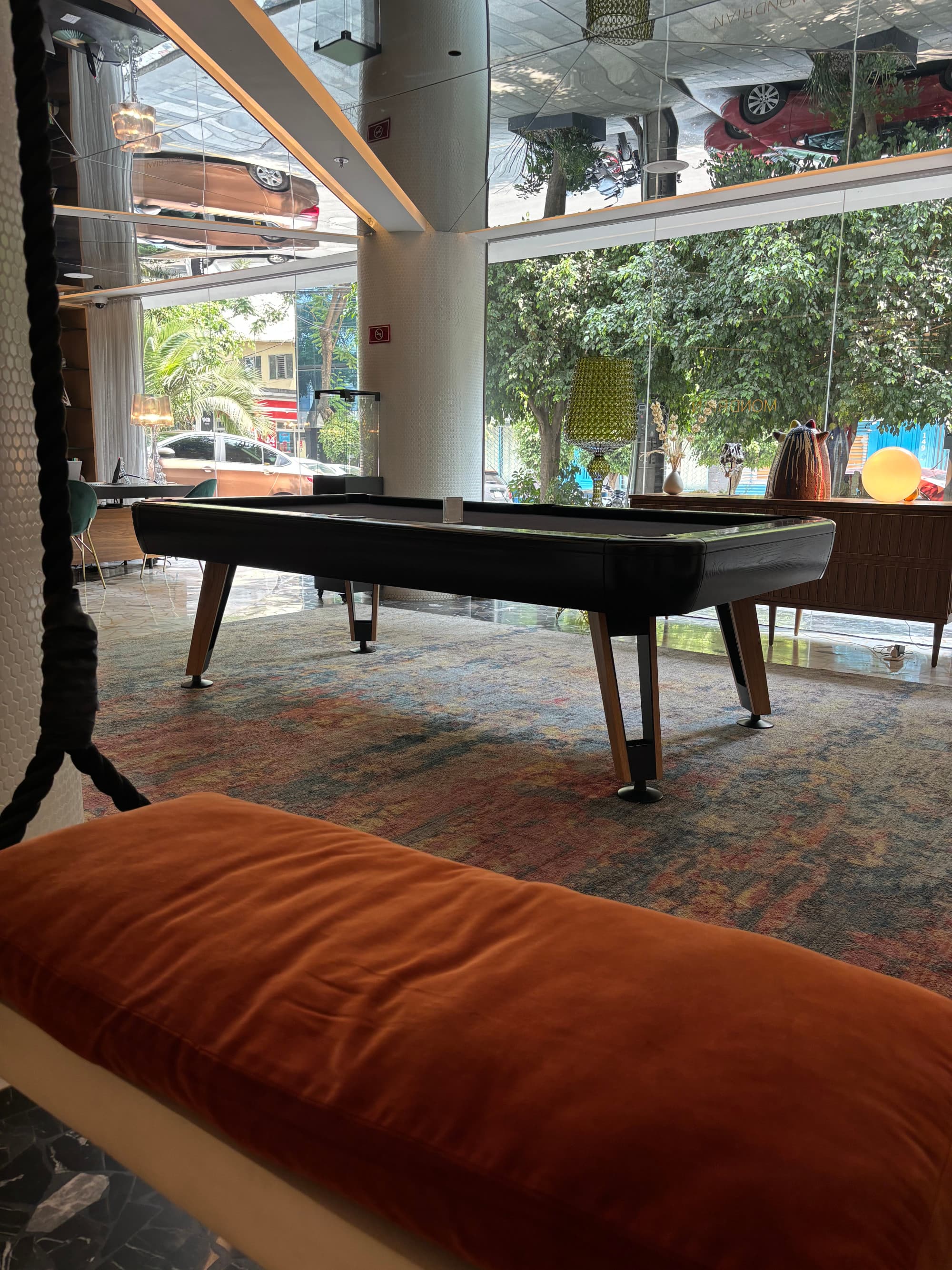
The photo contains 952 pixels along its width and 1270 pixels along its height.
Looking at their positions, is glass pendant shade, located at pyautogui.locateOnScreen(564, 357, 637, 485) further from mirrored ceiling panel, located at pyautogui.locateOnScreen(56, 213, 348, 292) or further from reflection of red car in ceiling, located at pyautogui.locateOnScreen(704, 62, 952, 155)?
mirrored ceiling panel, located at pyautogui.locateOnScreen(56, 213, 348, 292)

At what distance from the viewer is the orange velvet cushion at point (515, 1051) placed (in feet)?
1.88

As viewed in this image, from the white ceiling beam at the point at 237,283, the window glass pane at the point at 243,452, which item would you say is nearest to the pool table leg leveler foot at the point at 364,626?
the white ceiling beam at the point at 237,283

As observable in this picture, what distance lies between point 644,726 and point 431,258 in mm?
5060

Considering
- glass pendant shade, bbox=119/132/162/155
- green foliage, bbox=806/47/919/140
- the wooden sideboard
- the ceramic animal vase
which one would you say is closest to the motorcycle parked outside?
green foliage, bbox=806/47/919/140

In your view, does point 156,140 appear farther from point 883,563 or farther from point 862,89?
point 883,563

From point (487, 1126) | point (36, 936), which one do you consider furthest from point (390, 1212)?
point (36, 936)

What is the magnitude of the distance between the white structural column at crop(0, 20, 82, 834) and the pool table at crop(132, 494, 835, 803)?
139cm

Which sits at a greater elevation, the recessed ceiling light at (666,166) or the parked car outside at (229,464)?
the recessed ceiling light at (666,166)

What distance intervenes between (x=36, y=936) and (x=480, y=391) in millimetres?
6558

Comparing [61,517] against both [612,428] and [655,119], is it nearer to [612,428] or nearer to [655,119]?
[612,428]

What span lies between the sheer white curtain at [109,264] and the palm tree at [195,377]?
588 mm

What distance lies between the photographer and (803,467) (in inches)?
203

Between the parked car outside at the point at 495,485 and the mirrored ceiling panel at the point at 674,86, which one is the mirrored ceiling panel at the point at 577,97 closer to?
the mirrored ceiling panel at the point at 674,86

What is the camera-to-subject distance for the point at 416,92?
21.4ft
